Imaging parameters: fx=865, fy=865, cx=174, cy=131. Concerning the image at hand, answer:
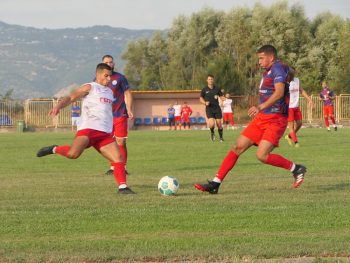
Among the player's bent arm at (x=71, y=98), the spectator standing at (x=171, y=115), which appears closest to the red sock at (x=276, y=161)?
the player's bent arm at (x=71, y=98)

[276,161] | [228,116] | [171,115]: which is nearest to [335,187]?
[276,161]

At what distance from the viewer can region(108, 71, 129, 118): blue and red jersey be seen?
15.2m

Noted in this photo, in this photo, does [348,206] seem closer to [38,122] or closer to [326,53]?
[38,122]

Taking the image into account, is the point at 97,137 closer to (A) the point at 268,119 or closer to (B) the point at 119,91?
(A) the point at 268,119

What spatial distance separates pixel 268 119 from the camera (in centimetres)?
1171

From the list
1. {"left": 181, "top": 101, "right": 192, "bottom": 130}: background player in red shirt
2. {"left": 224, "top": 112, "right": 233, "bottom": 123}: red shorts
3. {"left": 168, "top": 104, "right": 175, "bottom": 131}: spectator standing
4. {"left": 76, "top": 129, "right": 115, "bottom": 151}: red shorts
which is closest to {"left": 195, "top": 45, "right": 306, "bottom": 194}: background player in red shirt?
{"left": 76, "top": 129, "right": 115, "bottom": 151}: red shorts

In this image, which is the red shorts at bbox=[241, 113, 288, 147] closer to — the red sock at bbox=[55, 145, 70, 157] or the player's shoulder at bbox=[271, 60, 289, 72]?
the player's shoulder at bbox=[271, 60, 289, 72]

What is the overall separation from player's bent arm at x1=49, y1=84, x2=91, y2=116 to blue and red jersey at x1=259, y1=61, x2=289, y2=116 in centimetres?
242

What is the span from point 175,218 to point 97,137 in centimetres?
302

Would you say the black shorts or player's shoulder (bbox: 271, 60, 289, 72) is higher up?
player's shoulder (bbox: 271, 60, 289, 72)

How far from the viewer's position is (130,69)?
294ft

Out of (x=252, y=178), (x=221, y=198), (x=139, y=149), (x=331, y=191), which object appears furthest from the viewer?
(x=139, y=149)

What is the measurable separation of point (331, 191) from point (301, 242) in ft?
14.8

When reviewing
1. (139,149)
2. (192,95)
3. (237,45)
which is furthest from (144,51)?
(139,149)
